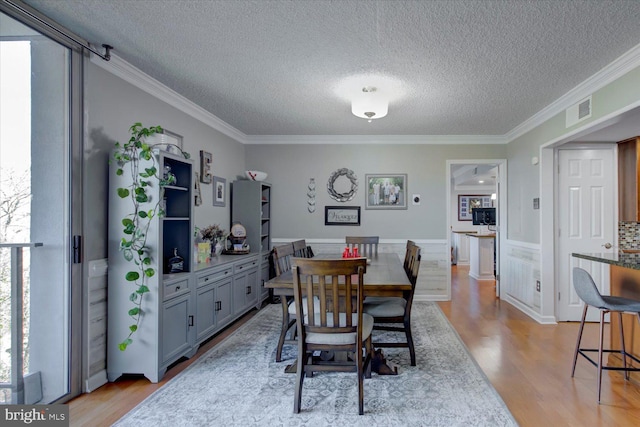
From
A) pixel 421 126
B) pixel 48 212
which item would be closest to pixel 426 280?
pixel 421 126

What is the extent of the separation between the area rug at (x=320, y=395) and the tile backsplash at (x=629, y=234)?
8.27 ft

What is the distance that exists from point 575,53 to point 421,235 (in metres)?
3.11

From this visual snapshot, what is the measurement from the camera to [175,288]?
9.03 feet

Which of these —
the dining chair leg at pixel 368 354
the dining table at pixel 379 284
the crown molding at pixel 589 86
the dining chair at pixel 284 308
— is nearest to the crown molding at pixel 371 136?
the crown molding at pixel 589 86

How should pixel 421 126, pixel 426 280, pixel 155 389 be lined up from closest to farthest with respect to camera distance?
pixel 155 389 → pixel 421 126 → pixel 426 280

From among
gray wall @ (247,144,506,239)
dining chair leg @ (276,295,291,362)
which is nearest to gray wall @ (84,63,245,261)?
→ dining chair leg @ (276,295,291,362)

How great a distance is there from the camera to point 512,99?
3.53 metres

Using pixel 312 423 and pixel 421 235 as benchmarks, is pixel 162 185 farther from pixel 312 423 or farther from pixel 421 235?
pixel 421 235

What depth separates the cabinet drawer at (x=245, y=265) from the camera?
395 centimetres

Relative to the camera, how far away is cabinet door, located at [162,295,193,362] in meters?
2.62

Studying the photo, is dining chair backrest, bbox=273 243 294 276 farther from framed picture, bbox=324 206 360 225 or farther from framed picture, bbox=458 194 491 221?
framed picture, bbox=458 194 491 221

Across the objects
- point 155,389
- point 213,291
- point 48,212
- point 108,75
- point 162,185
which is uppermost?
point 108,75

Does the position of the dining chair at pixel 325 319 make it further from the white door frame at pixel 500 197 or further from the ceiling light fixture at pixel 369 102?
the white door frame at pixel 500 197

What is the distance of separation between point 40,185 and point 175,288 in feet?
3.82
